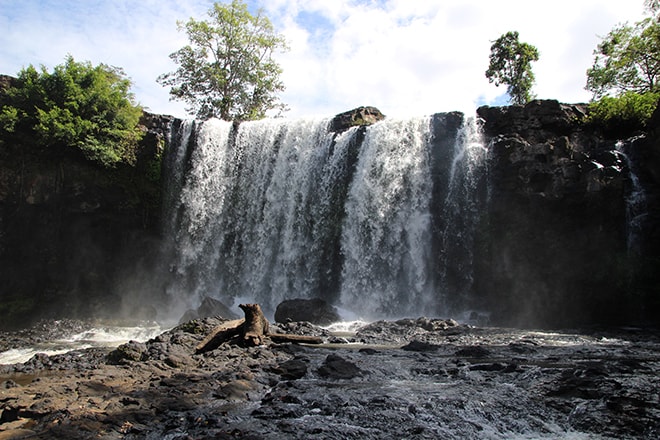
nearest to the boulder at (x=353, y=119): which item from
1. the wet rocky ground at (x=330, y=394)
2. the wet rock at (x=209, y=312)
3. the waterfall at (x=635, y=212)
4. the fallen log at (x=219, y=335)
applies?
the wet rock at (x=209, y=312)

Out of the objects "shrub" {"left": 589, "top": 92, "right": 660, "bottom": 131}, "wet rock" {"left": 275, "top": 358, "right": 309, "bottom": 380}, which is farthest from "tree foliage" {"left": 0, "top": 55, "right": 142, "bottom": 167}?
"shrub" {"left": 589, "top": 92, "right": 660, "bottom": 131}

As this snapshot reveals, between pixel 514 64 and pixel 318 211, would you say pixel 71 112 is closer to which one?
pixel 318 211

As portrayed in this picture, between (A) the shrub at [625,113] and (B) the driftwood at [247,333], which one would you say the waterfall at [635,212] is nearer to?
(A) the shrub at [625,113]

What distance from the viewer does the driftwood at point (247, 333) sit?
897cm

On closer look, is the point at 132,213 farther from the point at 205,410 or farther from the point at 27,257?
the point at 205,410

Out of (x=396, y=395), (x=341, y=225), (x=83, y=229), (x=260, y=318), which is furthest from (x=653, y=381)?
(x=83, y=229)

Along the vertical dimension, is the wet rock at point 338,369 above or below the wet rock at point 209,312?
above

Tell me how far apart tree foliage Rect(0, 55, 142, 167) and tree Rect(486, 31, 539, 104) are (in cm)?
2505

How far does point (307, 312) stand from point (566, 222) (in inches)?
402

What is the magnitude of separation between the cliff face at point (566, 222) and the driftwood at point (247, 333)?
34.1ft

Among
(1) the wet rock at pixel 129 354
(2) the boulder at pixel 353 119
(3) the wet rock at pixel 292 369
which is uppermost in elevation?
(2) the boulder at pixel 353 119

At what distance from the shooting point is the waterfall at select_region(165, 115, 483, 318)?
18984mm

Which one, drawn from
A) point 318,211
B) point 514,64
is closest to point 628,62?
point 514,64

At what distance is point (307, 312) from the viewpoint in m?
15.7
